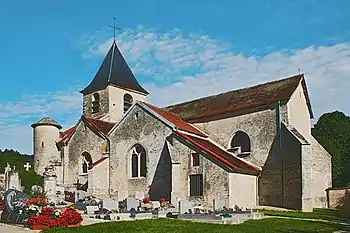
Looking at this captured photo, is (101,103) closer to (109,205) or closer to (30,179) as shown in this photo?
(30,179)

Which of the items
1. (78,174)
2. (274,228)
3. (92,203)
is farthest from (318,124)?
(274,228)

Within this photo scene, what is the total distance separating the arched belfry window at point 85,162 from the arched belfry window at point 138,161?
544cm

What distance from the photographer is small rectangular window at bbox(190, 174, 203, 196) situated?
29.3 m

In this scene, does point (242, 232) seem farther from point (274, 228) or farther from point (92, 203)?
point (92, 203)

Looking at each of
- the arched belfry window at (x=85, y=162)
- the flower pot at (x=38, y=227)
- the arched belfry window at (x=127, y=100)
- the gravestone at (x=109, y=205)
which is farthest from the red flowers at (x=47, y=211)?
the arched belfry window at (x=127, y=100)

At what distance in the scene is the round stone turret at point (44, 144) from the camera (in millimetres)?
41031

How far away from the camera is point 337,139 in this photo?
199ft

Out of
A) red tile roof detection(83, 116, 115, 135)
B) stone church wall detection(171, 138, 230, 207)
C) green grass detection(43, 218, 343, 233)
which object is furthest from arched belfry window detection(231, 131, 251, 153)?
green grass detection(43, 218, 343, 233)

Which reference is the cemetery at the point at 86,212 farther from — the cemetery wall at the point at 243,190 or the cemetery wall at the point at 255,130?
the cemetery wall at the point at 255,130

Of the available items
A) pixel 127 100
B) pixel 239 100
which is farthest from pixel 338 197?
pixel 127 100

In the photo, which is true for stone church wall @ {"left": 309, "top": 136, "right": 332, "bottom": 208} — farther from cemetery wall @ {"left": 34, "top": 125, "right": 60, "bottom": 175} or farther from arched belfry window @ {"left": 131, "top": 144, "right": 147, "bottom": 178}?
cemetery wall @ {"left": 34, "top": 125, "right": 60, "bottom": 175}

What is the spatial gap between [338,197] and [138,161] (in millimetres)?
13947

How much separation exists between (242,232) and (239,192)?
1239cm

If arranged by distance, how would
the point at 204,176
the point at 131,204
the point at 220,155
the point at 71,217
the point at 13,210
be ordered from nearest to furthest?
1. the point at 71,217
2. the point at 13,210
3. the point at 131,204
4. the point at 204,176
5. the point at 220,155
